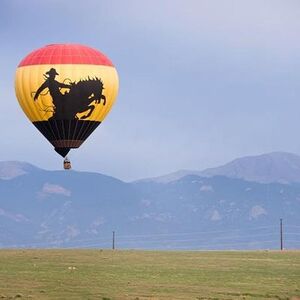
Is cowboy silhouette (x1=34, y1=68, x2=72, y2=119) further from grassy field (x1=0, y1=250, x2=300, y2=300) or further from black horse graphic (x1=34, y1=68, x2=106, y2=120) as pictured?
grassy field (x1=0, y1=250, x2=300, y2=300)

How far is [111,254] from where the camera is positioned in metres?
125

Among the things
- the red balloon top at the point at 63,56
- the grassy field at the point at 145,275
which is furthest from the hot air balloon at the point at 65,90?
the grassy field at the point at 145,275

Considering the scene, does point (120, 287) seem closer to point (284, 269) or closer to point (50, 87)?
point (284, 269)

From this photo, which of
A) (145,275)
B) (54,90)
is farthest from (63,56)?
(145,275)

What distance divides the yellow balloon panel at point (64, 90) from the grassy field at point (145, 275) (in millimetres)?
15350

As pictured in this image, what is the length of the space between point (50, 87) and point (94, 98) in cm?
523

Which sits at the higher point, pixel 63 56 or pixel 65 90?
pixel 63 56

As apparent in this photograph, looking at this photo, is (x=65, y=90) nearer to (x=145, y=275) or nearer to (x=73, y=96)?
(x=73, y=96)

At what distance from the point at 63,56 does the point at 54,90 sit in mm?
3782

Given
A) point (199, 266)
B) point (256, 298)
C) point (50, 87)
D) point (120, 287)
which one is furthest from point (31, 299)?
point (50, 87)

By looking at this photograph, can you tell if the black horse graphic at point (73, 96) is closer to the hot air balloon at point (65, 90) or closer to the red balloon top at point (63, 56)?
the hot air balloon at point (65, 90)

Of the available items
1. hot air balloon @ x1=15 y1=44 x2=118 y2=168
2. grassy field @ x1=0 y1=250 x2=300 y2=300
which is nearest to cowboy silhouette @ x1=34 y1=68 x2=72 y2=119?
hot air balloon @ x1=15 y1=44 x2=118 y2=168

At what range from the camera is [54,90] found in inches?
4619

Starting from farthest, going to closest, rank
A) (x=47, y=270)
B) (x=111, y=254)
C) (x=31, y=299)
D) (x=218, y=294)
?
(x=111, y=254), (x=47, y=270), (x=218, y=294), (x=31, y=299)
